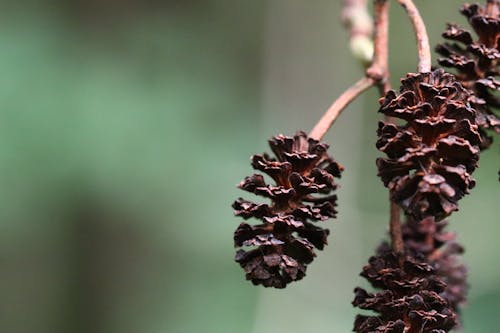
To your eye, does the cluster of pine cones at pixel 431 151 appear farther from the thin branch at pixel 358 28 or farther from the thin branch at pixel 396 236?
the thin branch at pixel 358 28

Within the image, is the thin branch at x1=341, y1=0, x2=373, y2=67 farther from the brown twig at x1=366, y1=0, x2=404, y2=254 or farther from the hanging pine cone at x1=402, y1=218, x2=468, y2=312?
the hanging pine cone at x1=402, y1=218, x2=468, y2=312

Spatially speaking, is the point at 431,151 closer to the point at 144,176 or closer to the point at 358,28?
the point at 358,28

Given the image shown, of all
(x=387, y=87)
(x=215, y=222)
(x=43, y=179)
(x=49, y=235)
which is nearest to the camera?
(x=387, y=87)

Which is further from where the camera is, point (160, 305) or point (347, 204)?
point (347, 204)

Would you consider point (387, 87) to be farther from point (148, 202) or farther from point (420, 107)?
point (148, 202)

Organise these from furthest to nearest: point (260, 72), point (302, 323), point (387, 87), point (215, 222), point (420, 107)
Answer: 1. point (260, 72)
2. point (302, 323)
3. point (215, 222)
4. point (387, 87)
5. point (420, 107)

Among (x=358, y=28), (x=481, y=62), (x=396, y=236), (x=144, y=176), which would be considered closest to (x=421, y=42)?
(x=481, y=62)

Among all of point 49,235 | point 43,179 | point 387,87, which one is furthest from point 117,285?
point 387,87
